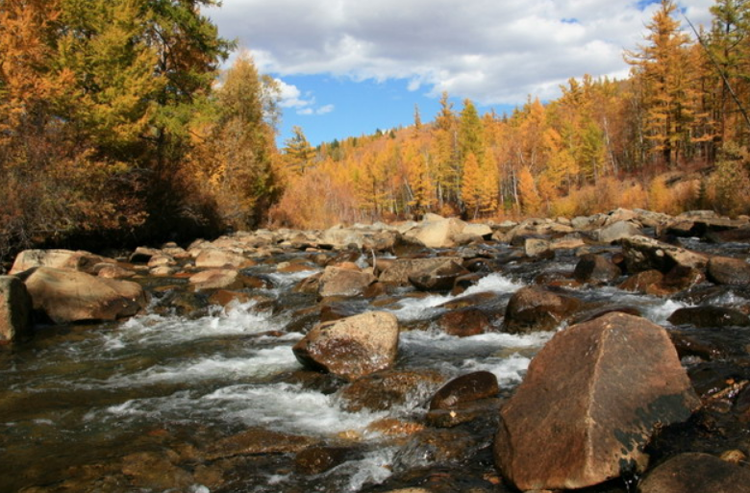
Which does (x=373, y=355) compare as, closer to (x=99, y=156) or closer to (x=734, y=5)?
(x=99, y=156)

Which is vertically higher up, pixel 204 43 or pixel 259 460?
pixel 204 43

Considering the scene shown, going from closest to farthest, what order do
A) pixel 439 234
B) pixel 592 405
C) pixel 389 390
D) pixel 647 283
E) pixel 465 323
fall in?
pixel 592 405 → pixel 389 390 → pixel 465 323 → pixel 647 283 → pixel 439 234

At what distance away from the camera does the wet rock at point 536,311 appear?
754 centimetres

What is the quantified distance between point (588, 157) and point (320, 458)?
58.2 metres

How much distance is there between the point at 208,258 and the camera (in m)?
16.0

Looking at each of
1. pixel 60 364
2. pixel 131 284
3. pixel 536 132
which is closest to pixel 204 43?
pixel 131 284

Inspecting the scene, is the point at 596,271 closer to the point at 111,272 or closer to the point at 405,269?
the point at 405,269

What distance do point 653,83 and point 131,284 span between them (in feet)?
156

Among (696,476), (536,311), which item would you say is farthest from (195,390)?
(696,476)

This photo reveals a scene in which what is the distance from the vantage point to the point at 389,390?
5.43 m

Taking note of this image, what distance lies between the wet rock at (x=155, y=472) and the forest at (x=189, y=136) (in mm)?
4602

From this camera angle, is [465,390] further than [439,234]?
No

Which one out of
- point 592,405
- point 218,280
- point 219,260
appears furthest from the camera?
point 219,260

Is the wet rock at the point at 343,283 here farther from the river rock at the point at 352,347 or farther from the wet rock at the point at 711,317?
the wet rock at the point at 711,317
